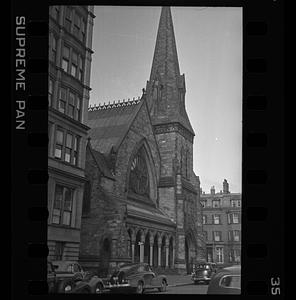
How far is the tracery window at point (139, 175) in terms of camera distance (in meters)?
6.44

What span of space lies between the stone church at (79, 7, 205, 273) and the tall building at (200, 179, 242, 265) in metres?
0.12

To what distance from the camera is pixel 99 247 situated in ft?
17.5

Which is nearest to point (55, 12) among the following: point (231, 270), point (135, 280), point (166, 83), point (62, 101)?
point (62, 101)

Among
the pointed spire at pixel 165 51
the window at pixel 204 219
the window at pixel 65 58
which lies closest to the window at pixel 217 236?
the window at pixel 204 219

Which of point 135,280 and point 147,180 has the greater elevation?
point 147,180

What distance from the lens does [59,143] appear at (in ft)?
17.0

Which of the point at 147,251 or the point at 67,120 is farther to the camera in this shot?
the point at 147,251

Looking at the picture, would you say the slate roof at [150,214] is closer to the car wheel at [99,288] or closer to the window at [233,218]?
the window at [233,218]

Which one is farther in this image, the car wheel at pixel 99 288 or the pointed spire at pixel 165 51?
the pointed spire at pixel 165 51

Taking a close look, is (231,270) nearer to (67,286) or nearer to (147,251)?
(147,251)

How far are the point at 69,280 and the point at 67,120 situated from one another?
1827 millimetres
